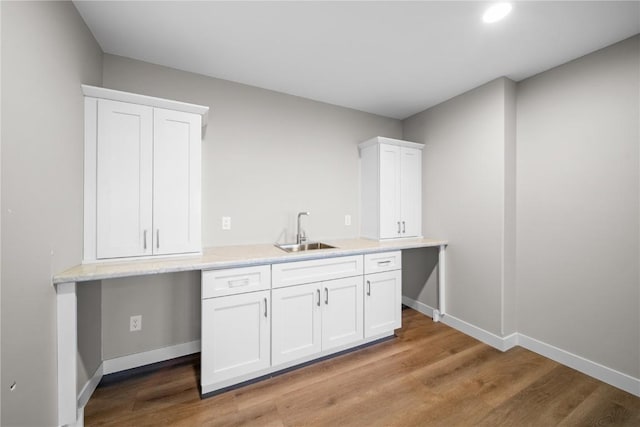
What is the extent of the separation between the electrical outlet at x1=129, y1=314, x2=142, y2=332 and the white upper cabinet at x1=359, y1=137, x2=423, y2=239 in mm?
2317

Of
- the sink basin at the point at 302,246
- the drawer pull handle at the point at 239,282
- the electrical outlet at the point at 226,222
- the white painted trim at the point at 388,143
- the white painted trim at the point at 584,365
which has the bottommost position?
the white painted trim at the point at 584,365

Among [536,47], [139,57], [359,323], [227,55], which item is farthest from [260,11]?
[359,323]

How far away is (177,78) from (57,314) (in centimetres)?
192

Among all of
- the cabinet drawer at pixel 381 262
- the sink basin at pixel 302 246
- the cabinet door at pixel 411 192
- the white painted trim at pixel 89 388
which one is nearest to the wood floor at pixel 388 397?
the white painted trim at pixel 89 388

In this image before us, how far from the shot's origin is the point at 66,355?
1.36m

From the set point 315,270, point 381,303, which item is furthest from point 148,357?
point 381,303

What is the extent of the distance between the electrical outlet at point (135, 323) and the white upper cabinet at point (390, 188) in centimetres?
232

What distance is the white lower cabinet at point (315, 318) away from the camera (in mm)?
1937

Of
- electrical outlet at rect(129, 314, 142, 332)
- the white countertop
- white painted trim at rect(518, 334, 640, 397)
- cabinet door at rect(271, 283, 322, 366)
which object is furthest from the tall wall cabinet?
white painted trim at rect(518, 334, 640, 397)

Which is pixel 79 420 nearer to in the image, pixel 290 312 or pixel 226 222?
pixel 290 312

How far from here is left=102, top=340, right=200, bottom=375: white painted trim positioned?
1968 mm

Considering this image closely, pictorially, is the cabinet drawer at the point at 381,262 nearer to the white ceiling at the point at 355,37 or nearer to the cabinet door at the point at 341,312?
the cabinet door at the point at 341,312

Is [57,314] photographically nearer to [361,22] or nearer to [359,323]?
[359,323]

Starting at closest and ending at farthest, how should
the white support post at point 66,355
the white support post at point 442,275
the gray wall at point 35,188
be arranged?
the gray wall at point 35,188, the white support post at point 66,355, the white support post at point 442,275
